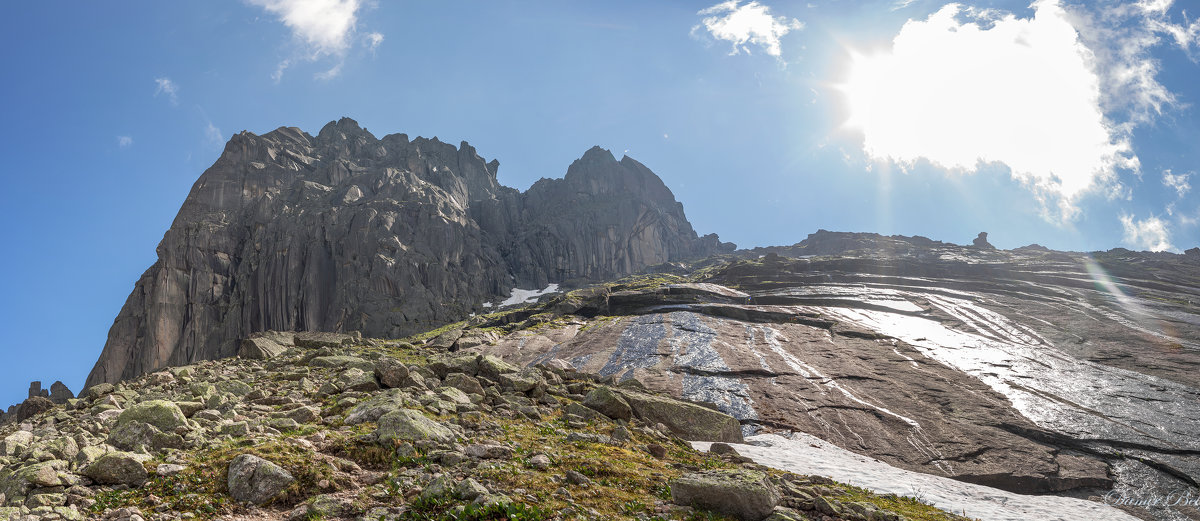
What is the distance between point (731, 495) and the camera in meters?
12.8

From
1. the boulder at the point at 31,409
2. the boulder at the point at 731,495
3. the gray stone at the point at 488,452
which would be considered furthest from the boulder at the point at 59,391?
the boulder at the point at 731,495

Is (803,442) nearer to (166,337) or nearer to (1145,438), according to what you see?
(1145,438)

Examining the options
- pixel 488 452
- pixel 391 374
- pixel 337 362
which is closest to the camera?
pixel 488 452

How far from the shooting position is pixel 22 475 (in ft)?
35.9

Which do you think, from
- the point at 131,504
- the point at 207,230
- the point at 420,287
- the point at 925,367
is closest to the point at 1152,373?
the point at 925,367

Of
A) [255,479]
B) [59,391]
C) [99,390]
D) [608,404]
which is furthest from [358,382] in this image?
[59,391]

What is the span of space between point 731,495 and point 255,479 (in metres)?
11.3

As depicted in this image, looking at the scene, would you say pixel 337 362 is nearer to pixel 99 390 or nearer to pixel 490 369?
pixel 490 369

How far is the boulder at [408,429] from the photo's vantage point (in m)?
15.2

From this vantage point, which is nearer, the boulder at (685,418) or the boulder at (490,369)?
the boulder at (685,418)

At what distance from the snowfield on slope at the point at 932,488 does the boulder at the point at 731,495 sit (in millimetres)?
10569

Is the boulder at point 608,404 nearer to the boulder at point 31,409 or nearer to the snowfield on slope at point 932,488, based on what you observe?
the snowfield on slope at point 932,488

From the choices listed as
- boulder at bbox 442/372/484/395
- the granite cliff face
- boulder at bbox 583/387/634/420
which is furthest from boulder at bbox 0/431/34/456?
the granite cliff face

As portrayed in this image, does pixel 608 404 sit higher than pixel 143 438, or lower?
lower
